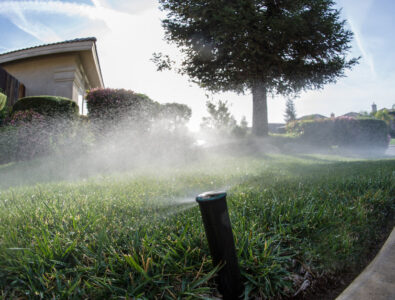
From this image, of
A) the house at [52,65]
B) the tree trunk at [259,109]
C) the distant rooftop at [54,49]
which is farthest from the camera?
the tree trunk at [259,109]

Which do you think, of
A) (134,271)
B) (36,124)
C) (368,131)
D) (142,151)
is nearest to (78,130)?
(36,124)

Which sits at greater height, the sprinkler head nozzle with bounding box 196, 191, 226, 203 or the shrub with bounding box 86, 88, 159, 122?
the shrub with bounding box 86, 88, 159, 122

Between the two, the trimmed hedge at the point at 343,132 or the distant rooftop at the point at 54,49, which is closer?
the distant rooftop at the point at 54,49

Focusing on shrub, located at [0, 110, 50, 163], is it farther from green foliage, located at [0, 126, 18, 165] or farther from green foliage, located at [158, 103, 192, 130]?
green foliage, located at [158, 103, 192, 130]

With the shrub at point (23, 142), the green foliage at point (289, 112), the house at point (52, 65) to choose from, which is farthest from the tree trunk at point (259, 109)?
the green foliage at point (289, 112)

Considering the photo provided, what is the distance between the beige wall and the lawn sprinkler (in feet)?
35.3

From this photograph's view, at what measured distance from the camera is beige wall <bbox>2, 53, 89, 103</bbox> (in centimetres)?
1005

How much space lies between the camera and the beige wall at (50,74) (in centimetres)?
1005

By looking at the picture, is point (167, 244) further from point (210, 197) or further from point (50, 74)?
point (50, 74)

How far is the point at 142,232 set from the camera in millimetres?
1361

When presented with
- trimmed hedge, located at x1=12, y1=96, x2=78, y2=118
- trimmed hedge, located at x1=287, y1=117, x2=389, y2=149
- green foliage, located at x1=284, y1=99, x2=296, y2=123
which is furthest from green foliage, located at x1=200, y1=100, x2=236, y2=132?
green foliage, located at x1=284, y1=99, x2=296, y2=123

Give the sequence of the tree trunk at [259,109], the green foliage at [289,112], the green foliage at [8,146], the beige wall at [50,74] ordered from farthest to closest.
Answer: the green foliage at [289,112], the tree trunk at [259,109], the beige wall at [50,74], the green foliage at [8,146]

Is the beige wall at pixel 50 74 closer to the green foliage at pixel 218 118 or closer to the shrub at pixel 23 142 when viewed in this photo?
the shrub at pixel 23 142

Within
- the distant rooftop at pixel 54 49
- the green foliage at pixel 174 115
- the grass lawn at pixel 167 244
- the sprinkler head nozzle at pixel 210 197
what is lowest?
the grass lawn at pixel 167 244
